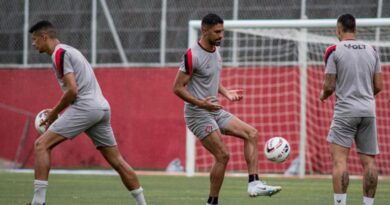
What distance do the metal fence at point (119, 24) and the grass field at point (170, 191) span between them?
538 cm

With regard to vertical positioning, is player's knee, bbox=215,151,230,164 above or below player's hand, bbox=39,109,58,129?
below

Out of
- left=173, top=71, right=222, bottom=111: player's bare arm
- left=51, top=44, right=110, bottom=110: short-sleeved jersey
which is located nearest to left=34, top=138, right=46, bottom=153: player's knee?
left=51, top=44, right=110, bottom=110: short-sleeved jersey

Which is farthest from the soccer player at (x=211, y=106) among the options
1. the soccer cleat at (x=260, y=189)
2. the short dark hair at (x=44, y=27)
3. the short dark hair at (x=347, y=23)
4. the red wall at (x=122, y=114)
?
the red wall at (x=122, y=114)

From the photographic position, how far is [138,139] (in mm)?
25766

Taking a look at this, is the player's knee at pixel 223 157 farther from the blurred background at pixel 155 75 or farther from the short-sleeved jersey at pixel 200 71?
the blurred background at pixel 155 75

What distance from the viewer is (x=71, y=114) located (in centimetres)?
1132

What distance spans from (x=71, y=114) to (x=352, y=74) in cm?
316

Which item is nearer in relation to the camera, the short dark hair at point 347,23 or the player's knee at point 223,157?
the short dark hair at point 347,23

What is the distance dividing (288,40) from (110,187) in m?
8.39

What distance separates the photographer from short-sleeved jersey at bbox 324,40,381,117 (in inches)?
444

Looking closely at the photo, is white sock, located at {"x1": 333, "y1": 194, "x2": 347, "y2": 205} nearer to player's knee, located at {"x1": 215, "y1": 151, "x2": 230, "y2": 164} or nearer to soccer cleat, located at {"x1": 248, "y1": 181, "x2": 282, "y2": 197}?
soccer cleat, located at {"x1": 248, "y1": 181, "x2": 282, "y2": 197}

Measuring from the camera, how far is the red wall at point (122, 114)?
2555cm

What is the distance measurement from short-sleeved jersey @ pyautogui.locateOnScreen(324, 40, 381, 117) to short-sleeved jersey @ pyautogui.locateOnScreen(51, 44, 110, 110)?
2624mm

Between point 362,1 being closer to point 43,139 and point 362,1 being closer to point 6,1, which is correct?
point 6,1
